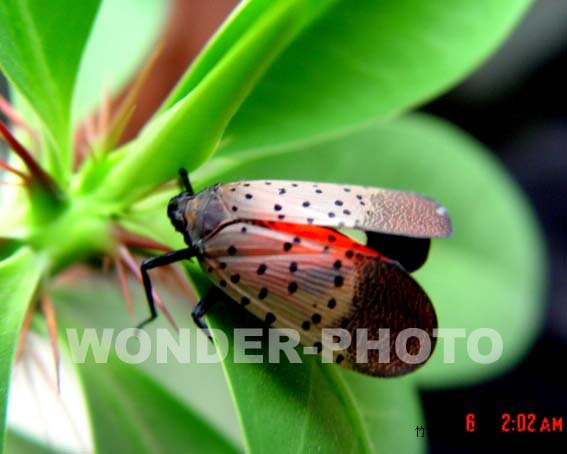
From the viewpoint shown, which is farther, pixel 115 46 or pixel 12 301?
pixel 115 46

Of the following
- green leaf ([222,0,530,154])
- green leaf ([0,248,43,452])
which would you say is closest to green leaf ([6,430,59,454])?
green leaf ([0,248,43,452])

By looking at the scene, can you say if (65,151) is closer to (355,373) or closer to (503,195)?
(355,373)

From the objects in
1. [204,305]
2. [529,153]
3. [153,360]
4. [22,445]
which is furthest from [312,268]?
[529,153]

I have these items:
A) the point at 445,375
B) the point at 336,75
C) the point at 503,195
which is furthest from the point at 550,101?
the point at 336,75

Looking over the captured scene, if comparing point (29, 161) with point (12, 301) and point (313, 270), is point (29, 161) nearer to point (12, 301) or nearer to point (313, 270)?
point (12, 301)
